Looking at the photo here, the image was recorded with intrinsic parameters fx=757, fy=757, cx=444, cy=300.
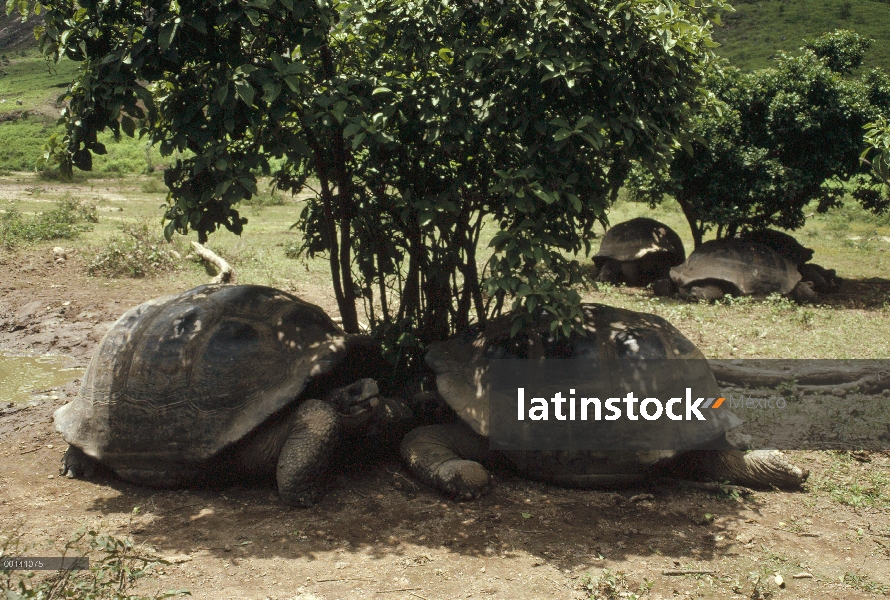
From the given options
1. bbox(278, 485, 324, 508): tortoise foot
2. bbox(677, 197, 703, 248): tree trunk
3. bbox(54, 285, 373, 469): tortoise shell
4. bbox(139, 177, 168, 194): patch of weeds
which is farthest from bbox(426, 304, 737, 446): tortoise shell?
bbox(139, 177, 168, 194): patch of weeds

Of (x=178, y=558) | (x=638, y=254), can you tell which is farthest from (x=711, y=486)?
(x=638, y=254)

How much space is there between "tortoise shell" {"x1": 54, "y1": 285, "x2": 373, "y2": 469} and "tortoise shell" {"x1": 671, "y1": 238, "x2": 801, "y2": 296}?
6139 millimetres

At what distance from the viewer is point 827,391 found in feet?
18.2

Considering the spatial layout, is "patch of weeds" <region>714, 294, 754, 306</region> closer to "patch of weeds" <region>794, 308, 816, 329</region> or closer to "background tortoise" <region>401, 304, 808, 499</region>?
"patch of weeds" <region>794, 308, 816, 329</region>

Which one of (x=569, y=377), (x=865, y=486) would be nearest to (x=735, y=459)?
(x=865, y=486)

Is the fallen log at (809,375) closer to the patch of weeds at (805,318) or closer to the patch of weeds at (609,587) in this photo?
the patch of weeds at (805,318)

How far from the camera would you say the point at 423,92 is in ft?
13.8

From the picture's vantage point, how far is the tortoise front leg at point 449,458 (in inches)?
160

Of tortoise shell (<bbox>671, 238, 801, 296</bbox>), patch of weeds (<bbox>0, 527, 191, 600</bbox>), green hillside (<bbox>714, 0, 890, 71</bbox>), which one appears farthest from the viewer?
green hillside (<bbox>714, 0, 890, 71</bbox>)

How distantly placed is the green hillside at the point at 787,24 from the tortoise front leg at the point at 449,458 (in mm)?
34227

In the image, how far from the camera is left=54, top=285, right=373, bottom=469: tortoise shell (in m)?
4.09

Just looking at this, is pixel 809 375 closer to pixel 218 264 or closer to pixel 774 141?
pixel 774 141

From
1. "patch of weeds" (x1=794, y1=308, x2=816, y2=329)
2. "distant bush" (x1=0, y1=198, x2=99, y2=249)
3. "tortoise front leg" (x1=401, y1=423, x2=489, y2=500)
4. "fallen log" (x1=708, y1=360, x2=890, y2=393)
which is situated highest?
"distant bush" (x1=0, y1=198, x2=99, y2=249)

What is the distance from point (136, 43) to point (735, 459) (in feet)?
13.0
